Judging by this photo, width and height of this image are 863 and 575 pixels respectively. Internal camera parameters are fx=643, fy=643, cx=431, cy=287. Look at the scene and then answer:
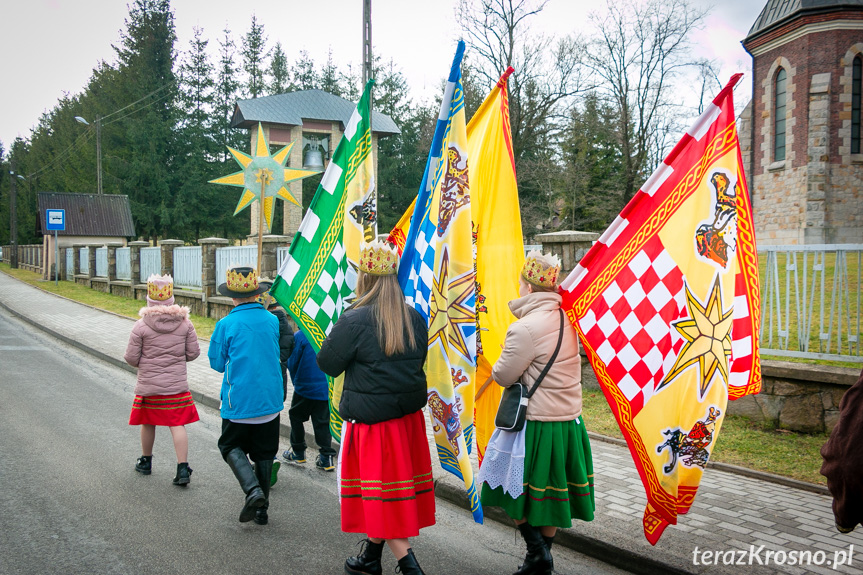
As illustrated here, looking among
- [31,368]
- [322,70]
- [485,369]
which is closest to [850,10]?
[485,369]

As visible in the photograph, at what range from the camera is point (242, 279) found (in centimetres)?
503

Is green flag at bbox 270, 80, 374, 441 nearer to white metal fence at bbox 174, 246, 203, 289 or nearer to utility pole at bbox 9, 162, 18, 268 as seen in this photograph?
white metal fence at bbox 174, 246, 203, 289

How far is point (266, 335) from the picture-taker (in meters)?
5.07

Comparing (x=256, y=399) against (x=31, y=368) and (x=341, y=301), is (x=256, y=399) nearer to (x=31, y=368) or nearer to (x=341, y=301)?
(x=341, y=301)

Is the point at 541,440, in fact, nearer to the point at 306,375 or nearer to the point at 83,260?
the point at 306,375

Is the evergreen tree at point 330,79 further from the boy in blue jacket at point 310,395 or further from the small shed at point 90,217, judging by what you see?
the boy in blue jacket at point 310,395

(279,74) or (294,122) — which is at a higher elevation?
(279,74)

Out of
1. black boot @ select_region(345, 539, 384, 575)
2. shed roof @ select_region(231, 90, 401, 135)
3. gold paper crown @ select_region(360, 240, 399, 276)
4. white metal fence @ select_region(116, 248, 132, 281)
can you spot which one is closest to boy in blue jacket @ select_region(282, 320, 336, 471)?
black boot @ select_region(345, 539, 384, 575)

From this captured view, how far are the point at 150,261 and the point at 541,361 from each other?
23.2 metres

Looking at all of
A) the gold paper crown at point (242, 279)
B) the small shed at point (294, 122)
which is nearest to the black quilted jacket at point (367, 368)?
the gold paper crown at point (242, 279)

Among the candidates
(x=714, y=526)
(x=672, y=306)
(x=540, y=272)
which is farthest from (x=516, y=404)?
(x=714, y=526)

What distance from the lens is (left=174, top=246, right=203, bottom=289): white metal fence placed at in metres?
19.3

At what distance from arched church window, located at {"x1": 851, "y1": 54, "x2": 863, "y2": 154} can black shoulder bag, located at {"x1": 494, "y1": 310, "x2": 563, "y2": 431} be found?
91.1ft

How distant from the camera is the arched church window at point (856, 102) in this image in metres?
25.5
